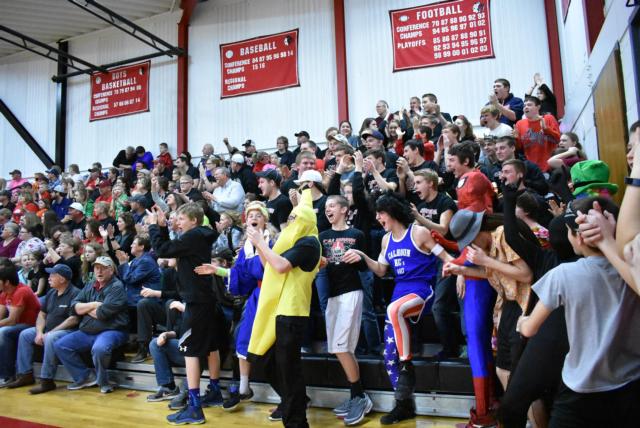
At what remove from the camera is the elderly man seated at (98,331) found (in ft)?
17.8

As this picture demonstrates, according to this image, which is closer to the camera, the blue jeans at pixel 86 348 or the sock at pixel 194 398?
the sock at pixel 194 398

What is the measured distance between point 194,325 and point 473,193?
256 cm

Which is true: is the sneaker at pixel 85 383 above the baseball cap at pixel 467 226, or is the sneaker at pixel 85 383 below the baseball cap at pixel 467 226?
below

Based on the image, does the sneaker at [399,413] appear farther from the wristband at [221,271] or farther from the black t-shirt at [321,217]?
the black t-shirt at [321,217]

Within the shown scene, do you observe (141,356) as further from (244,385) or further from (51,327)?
(244,385)

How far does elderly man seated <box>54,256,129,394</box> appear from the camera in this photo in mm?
5430

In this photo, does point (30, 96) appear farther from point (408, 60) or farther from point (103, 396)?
point (103, 396)

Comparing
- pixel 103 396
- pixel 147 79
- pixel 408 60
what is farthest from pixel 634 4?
pixel 147 79

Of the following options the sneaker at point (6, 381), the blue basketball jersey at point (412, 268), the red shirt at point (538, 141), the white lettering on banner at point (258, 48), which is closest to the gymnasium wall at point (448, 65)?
the white lettering on banner at point (258, 48)

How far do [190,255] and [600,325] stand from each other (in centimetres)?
→ 329

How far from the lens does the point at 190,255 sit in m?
4.37

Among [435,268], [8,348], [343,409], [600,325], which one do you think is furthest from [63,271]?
[600,325]

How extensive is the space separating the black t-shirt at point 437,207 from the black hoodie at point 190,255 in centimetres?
193

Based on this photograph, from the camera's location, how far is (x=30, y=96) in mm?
15672
